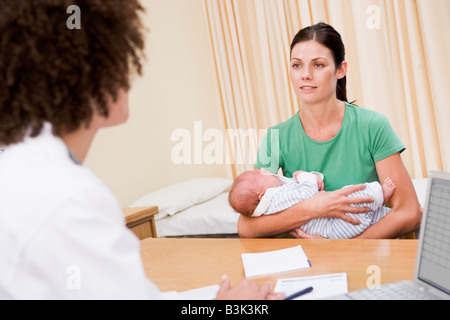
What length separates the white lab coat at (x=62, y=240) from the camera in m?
0.60

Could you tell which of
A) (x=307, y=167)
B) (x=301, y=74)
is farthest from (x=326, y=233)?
(x=301, y=74)

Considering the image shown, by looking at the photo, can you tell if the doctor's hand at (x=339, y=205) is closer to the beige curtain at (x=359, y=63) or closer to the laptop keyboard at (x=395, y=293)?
the laptop keyboard at (x=395, y=293)

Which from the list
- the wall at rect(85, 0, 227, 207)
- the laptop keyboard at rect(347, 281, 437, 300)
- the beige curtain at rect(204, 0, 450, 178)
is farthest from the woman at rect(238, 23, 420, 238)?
the beige curtain at rect(204, 0, 450, 178)

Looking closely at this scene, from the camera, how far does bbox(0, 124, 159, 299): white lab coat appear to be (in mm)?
597

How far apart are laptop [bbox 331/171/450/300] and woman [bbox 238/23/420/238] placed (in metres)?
0.55

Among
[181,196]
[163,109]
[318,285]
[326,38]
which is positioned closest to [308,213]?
[318,285]

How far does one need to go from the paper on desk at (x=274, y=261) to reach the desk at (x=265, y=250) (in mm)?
21

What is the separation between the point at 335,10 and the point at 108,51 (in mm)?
2869

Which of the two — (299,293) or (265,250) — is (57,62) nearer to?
(299,293)

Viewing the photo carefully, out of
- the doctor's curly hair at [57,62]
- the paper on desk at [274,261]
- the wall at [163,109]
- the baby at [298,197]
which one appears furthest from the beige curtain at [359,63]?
the doctor's curly hair at [57,62]

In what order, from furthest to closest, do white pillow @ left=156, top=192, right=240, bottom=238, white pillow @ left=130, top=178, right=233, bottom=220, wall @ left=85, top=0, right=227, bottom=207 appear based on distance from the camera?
wall @ left=85, top=0, right=227, bottom=207 → white pillow @ left=130, top=178, right=233, bottom=220 → white pillow @ left=156, top=192, right=240, bottom=238

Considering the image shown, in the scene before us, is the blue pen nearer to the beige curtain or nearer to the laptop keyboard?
the laptop keyboard

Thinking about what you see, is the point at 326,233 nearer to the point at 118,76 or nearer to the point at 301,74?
the point at 301,74

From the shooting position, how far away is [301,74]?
1.71m
